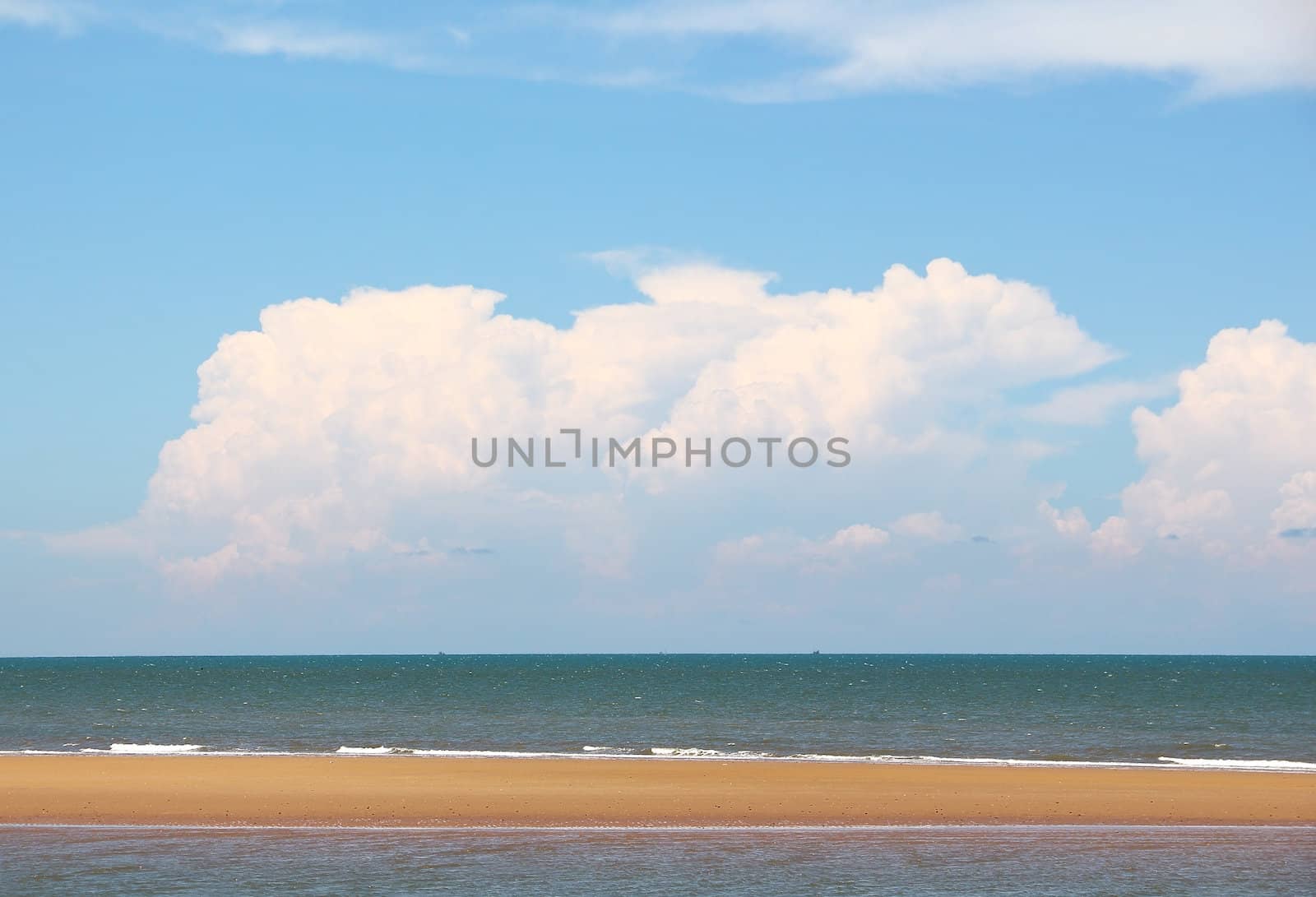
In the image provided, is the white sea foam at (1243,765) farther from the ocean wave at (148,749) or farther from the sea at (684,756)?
the ocean wave at (148,749)

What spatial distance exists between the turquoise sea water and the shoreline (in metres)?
7.58

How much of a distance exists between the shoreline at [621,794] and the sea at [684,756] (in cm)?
→ 153

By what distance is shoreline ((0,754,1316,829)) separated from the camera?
1177 inches

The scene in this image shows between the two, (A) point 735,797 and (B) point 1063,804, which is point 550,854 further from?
(B) point 1063,804

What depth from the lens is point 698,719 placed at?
75688 millimetres

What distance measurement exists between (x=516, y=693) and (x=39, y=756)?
69664 millimetres

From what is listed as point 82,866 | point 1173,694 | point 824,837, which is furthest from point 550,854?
point 1173,694

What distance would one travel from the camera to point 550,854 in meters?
25.3

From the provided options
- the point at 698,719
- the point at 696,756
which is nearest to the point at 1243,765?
the point at 696,756

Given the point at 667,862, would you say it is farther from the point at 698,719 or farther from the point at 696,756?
the point at 698,719

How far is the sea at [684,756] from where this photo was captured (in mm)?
22719

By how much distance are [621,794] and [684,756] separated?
42.8 ft

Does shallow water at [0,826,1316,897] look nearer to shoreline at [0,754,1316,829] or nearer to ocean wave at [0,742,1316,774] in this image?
shoreline at [0,754,1316,829]

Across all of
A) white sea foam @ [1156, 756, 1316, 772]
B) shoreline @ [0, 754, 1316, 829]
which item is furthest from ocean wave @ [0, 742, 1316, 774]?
shoreline @ [0, 754, 1316, 829]
